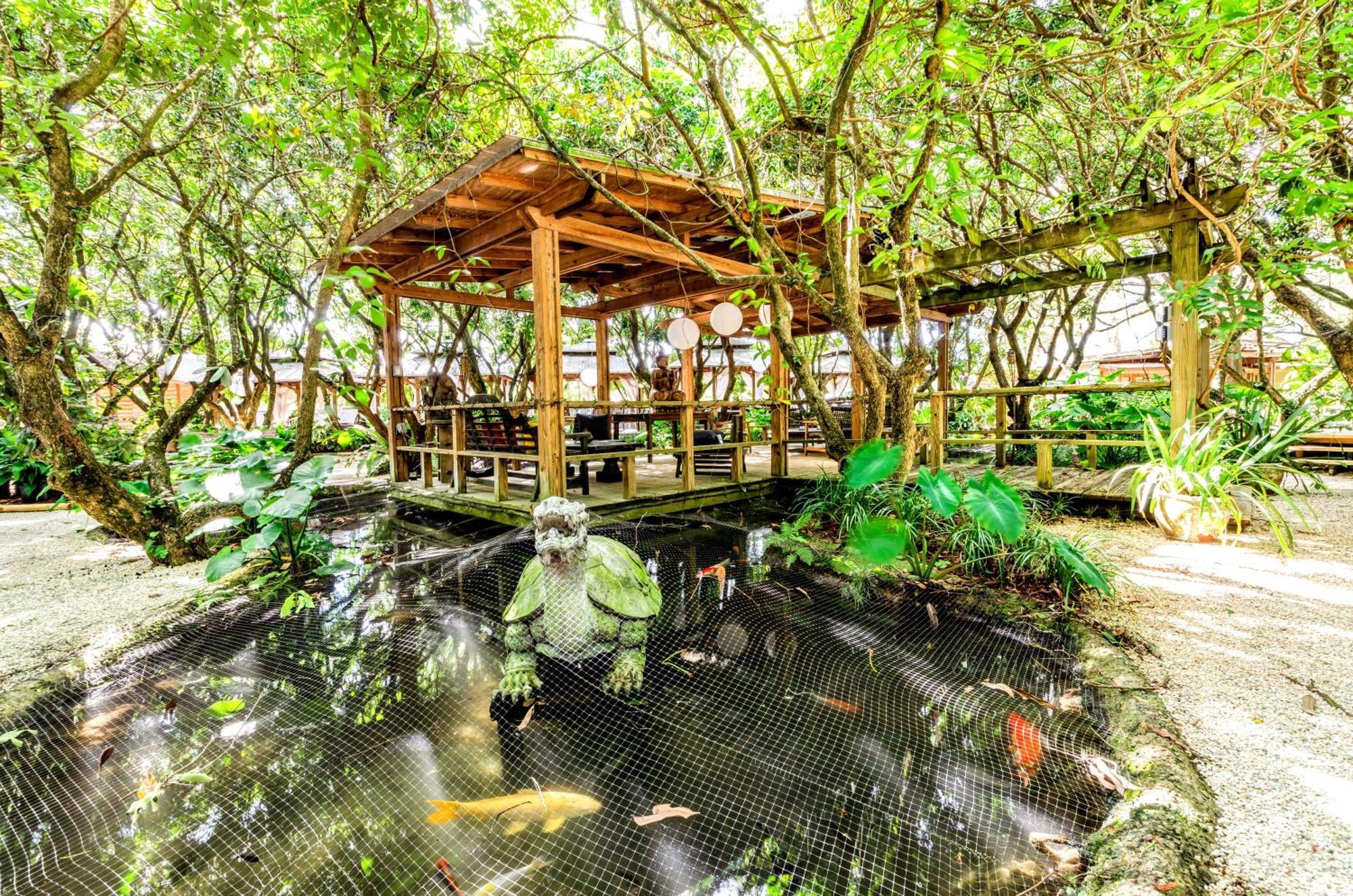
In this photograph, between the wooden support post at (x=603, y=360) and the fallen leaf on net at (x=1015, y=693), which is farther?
the wooden support post at (x=603, y=360)

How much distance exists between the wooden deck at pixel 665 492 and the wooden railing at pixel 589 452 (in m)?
0.13

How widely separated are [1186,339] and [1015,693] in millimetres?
4239

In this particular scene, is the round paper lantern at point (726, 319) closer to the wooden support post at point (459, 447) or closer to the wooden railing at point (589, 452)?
the wooden railing at point (589, 452)

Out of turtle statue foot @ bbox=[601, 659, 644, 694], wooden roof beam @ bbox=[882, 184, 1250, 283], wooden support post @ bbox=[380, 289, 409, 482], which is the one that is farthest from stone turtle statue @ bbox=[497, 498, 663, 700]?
wooden support post @ bbox=[380, 289, 409, 482]

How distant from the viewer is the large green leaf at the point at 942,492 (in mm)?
3363

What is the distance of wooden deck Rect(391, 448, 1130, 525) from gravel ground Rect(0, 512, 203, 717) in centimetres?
229

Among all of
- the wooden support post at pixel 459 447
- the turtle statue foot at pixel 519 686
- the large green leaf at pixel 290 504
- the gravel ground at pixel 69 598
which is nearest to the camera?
the turtle statue foot at pixel 519 686

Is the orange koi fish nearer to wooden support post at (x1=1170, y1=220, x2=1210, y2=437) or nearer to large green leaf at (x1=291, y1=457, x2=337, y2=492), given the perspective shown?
wooden support post at (x1=1170, y1=220, x2=1210, y2=437)

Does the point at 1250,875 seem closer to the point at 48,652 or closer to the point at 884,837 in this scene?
the point at 884,837

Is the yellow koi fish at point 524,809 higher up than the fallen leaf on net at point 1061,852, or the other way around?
the fallen leaf on net at point 1061,852

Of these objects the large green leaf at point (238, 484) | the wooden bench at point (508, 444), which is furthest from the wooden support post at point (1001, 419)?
the large green leaf at point (238, 484)

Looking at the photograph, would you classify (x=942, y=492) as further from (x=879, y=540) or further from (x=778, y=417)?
(x=778, y=417)

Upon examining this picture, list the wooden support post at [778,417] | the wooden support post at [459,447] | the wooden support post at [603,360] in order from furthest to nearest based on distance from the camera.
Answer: the wooden support post at [603,360] → the wooden support post at [778,417] → the wooden support post at [459,447]

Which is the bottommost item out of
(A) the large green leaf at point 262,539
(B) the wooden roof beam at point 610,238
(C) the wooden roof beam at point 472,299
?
(A) the large green leaf at point 262,539
